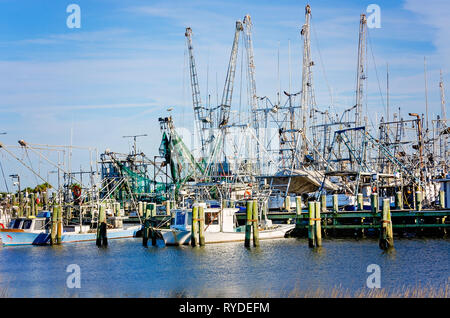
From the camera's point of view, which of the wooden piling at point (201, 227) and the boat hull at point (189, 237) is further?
the boat hull at point (189, 237)

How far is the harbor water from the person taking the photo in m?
34.0

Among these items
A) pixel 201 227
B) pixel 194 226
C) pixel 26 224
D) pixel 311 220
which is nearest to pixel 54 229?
pixel 26 224

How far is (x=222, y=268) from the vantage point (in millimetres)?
40812

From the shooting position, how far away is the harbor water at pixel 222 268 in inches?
1340

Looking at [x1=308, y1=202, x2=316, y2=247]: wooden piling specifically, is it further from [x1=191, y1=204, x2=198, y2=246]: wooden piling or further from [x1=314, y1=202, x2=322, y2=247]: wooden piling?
[x1=191, y1=204, x2=198, y2=246]: wooden piling

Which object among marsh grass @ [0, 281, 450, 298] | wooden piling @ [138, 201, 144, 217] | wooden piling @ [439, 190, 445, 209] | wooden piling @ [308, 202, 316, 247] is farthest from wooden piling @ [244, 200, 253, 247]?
wooden piling @ [138, 201, 144, 217]

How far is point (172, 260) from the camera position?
44625 millimetres

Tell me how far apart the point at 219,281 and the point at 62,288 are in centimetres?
901

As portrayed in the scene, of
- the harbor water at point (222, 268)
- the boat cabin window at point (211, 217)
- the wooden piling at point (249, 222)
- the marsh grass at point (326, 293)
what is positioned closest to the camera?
the marsh grass at point (326, 293)

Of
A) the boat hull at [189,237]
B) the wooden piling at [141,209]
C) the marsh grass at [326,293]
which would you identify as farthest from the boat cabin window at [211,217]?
the wooden piling at [141,209]

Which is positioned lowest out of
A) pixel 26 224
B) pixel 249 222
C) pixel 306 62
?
pixel 26 224

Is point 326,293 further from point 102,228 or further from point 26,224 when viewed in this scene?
point 26,224

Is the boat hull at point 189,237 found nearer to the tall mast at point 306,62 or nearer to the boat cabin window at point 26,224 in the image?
the boat cabin window at point 26,224

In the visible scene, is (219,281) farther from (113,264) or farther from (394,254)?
(394,254)
